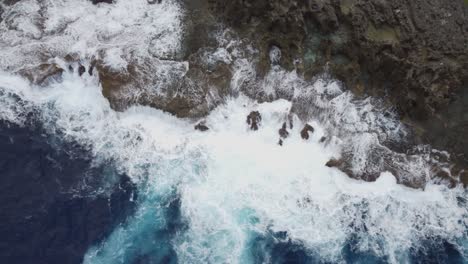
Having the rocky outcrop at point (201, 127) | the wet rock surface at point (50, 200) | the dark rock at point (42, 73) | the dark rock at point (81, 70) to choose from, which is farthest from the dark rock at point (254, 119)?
the dark rock at point (42, 73)

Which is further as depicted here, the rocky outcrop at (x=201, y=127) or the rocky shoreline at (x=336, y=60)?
the rocky outcrop at (x=201, y=127)

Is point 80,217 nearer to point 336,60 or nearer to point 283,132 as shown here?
point 283,132

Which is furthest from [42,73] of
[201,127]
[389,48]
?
[389,48]

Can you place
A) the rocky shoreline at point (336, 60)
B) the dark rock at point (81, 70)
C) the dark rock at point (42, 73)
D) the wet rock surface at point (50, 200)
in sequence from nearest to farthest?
the wet rock surface at point (50, 200) < the rocky shoreline at point (336, 60) < the dark rock at point (42, 73) < the dark rock at point (81, 70)

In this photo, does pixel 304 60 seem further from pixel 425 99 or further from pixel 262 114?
pixel 425 99

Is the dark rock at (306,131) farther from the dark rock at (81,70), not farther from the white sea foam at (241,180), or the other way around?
the dark rock at (81,70)

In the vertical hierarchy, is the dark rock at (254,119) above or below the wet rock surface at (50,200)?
above

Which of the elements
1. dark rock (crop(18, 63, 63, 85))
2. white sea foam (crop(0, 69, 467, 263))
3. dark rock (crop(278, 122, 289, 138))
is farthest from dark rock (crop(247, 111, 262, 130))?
dark rock (crop(18, 63, 63, 85))

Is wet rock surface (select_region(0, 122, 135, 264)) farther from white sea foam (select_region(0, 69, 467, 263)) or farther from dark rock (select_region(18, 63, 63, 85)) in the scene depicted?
dark rock (select_region(18, 63, 63, 85))
